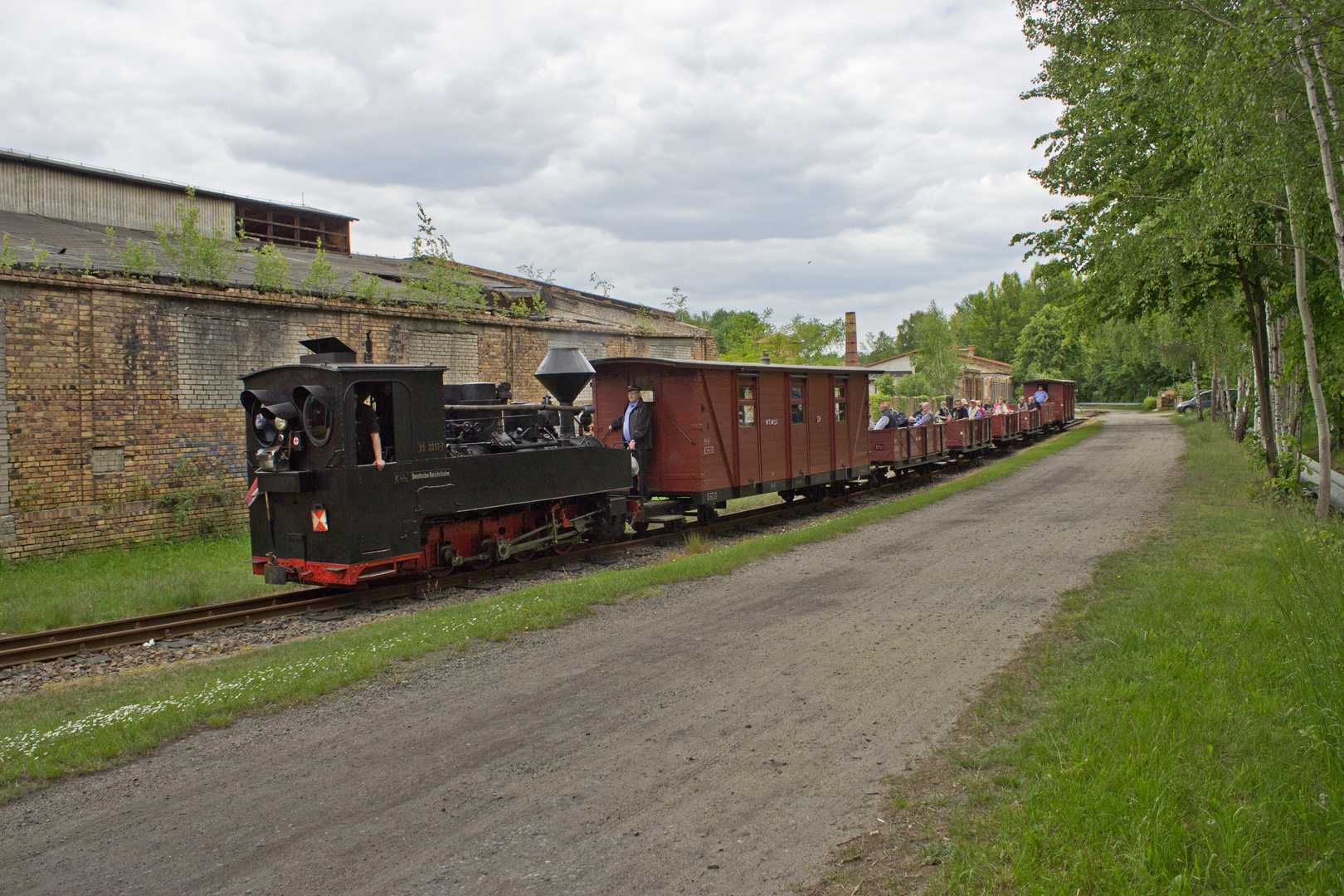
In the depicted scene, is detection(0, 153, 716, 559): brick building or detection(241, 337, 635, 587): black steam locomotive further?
detection(0, 153, 716, 559): brick building

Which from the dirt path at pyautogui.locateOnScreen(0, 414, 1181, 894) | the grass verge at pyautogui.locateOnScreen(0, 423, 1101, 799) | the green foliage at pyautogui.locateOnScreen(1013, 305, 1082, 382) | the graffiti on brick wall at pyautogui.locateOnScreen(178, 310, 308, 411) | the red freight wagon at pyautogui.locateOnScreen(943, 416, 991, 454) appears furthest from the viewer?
the green foliage at pyautogui.locateOnScreen(1013, 305, 1082, 382)

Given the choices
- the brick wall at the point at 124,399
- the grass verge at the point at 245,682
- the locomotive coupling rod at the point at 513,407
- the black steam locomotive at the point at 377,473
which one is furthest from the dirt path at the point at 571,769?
the brick wall at the point at 124,399

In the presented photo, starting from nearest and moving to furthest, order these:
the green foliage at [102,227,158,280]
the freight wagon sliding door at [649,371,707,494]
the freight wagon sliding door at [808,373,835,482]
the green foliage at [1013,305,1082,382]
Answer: the freight wagon sliding door at [649,371,707,494] < the green foliage at [102,227,158,280] < the freight wagon sliding door at [808,373,835,482] < the green foliage at [1013,305,1082,382]

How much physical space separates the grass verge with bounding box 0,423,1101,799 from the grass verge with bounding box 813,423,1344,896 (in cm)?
412

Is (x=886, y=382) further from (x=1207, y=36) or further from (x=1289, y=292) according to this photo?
(x=1207, y=36)

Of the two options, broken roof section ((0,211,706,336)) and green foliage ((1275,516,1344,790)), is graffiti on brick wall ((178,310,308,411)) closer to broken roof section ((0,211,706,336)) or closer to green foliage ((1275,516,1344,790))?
broken roof section ((0,211,706,336))

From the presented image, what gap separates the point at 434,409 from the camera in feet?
31.4

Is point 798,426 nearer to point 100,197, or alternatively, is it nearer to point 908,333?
point 100,197

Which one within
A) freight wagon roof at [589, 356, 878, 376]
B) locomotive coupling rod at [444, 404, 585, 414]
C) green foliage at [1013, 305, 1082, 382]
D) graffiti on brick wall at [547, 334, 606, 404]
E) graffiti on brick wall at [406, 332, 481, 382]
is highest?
green foliage at [1013, 305, 1082, 382]

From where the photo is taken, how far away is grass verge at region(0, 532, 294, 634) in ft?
29.7

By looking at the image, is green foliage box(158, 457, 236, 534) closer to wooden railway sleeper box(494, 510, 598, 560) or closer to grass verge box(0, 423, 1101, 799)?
wooden railway sleeper box(494, 510, 598, 560)

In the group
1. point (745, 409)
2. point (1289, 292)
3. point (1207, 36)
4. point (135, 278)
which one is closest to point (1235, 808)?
point (1207, 36)

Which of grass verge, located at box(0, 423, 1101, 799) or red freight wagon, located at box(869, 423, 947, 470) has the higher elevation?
red freight wagon, located at box(869, 423, 947, 470)

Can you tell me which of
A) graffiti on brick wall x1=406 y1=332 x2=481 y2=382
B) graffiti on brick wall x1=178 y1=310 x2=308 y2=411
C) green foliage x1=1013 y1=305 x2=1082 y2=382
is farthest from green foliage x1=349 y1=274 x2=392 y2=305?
green foliage x1=1013 y1=305 x2=1082 y2=382
